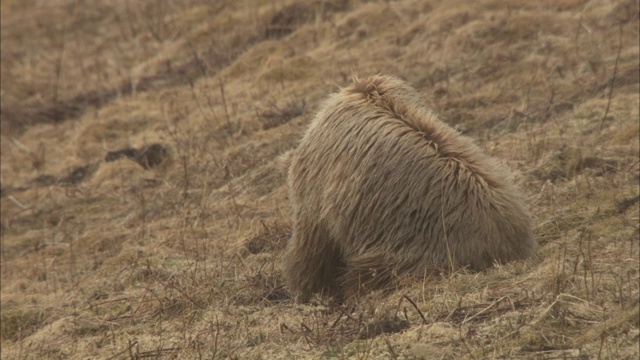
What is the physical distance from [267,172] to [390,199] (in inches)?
168

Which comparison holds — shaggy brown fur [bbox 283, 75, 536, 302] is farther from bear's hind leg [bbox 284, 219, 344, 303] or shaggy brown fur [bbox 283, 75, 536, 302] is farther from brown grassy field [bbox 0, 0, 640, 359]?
brown grassy field [bbox 0, 0, 640, 359]

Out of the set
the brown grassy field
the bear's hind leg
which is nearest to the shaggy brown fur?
the bear's hind leg

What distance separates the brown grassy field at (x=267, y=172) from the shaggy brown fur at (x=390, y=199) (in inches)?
8.1

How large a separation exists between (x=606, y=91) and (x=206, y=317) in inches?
208

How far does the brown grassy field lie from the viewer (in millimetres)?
5133

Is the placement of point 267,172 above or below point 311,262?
below

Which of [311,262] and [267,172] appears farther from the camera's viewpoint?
[267,172]

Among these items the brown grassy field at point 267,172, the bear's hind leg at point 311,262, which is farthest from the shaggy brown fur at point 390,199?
the brown grassy field at point 267,172

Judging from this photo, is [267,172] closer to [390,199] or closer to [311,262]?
[311,262]

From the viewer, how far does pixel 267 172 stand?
1006 cm

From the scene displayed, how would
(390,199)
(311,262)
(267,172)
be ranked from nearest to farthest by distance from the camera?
(390,199) → (311,262) → (267,172)

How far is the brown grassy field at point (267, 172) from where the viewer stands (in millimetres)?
5133

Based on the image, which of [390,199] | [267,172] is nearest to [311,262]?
[390,199]

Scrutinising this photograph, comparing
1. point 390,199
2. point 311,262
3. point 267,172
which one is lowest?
point 267,172
